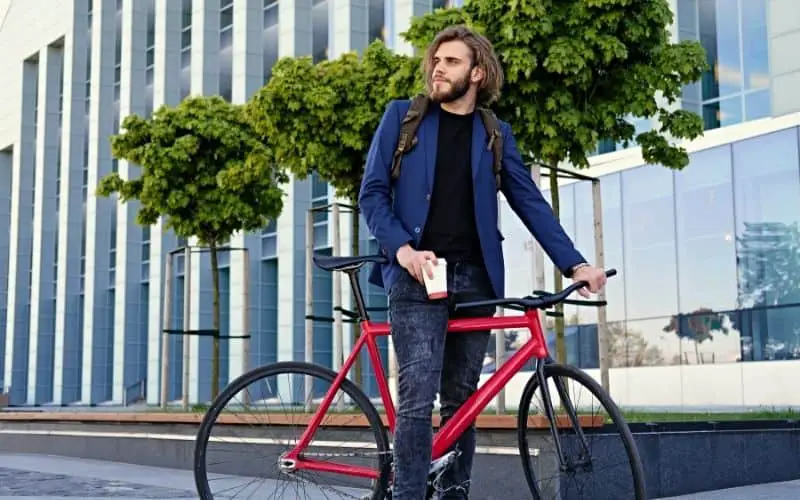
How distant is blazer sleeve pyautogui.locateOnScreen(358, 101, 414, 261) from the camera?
3771 mm

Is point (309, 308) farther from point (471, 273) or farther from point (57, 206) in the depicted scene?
point (57, 206)

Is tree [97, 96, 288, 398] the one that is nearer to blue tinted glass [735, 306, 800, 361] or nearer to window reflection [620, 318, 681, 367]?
blue tinted glass [735, 306, 800, 361]

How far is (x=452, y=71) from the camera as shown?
3920 mm

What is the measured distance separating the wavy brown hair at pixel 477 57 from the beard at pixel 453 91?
0.18 ft

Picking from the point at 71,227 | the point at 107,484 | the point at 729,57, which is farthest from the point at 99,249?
the point at 107,484

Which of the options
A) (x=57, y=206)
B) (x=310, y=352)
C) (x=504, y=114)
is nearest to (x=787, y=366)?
(x=310, y=352)

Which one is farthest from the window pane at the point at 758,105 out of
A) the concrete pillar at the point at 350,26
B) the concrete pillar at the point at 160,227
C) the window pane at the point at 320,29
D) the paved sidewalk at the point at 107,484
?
the concrete pillar at the point at 160,227

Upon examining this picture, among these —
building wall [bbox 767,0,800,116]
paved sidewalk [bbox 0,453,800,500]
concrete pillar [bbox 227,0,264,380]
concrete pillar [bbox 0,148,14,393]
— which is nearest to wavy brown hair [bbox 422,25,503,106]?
paved sidewalk [bbox 0,453,800,500]

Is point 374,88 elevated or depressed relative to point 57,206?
depressed

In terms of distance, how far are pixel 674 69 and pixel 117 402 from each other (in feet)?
89.4

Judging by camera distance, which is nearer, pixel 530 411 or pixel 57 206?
pixel 530 411

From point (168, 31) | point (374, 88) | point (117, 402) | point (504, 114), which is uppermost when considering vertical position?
point (168, 31)

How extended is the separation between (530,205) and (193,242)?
25.1 metres

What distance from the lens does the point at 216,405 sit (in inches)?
165
